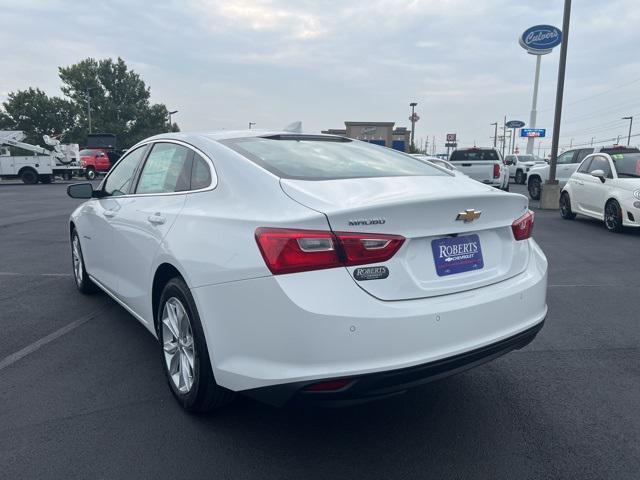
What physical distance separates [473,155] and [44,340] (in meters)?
18.5

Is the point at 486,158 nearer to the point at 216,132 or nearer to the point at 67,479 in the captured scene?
the point at 216,132

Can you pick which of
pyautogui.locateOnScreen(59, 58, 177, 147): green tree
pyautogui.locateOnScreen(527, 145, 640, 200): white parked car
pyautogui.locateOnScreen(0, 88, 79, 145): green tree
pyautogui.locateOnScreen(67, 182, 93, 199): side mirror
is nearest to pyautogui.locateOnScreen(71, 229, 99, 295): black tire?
pyautogui.locateOnScreen(67, 182, 93, 199): side mirror

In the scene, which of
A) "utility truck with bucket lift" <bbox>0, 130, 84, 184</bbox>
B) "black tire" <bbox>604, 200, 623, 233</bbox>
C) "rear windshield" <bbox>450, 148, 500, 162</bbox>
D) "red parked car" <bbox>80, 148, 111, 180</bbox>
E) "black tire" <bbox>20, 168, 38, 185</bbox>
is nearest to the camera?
"black tire" <bbox>604, 200, 623, 233</bbox>

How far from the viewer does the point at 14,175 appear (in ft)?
92.6

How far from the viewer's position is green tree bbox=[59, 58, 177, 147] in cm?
7212

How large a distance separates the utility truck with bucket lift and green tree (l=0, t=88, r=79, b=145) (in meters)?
35.1

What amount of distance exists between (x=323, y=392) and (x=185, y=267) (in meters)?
1.01

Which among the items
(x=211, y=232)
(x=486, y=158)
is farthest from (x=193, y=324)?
(x=486, y=158)

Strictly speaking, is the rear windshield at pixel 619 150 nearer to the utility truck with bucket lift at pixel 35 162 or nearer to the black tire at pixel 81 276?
the black tire at pixel 81 276

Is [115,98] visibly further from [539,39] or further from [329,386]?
[329,386]

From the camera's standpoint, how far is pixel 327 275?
7.14 ft

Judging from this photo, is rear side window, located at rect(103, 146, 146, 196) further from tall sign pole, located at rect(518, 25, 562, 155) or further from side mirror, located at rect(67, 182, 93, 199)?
tall sign pole, located at rect(518, 25, 562, 155)

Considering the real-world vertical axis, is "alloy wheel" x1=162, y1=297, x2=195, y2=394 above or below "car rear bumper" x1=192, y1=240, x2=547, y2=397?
below

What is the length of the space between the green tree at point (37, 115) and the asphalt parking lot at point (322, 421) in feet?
217
